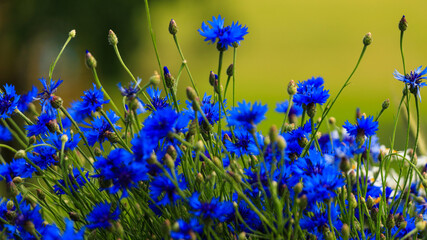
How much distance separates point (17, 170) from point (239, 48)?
803cm

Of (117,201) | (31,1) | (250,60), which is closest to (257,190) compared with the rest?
(117,201)

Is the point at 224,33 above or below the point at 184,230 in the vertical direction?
above

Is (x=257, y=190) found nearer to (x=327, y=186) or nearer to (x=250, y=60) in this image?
(x=327, y=186)

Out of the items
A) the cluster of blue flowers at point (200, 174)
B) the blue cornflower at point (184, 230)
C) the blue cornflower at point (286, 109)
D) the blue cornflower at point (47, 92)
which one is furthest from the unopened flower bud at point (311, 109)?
the blue cornflower at point (47, 92)

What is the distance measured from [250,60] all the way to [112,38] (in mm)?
8357

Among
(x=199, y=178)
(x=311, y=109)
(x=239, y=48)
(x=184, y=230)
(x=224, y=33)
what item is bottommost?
(x=184, y=230)

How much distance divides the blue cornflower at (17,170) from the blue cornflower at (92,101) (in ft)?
0.47

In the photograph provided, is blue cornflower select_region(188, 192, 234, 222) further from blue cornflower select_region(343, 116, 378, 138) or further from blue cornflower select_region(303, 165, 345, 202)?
blue cornflower select_region(343, 116, 378, 138)

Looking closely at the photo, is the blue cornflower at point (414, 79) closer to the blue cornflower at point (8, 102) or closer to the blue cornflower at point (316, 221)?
the blue cornflower at point (316, 221)

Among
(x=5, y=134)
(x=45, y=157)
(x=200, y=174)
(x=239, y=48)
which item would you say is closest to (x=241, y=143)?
(x=200, y=174)

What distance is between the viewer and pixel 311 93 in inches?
30.7

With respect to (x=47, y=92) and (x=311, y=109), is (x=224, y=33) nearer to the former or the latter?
(x=311, y=109)

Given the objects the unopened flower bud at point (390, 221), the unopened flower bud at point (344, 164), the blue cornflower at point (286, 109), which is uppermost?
the blue cornflower at point (286, 109)

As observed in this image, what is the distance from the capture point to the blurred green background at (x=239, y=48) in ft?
11.7
